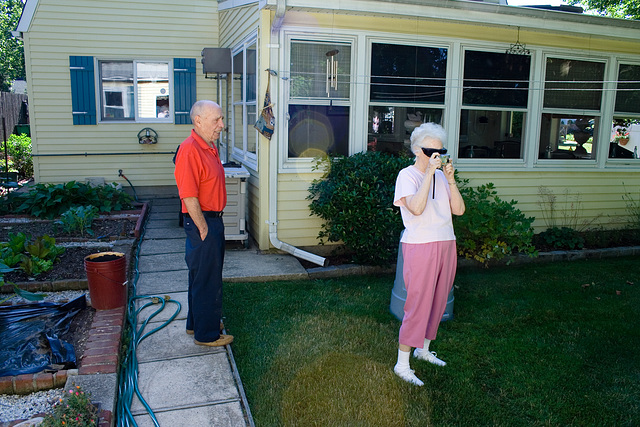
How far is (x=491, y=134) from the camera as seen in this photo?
657 centimetres

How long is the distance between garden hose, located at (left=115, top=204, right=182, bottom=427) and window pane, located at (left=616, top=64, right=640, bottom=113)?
6.59m

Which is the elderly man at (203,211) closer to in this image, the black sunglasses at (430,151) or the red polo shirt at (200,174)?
the red polo shirt at (200,174)

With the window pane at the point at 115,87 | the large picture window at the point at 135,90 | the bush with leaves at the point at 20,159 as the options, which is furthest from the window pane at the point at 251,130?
the bush with leaves at the point at 20,159

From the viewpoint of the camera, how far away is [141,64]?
28.8 ft

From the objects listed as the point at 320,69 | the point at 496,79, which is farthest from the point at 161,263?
the point at 496,79

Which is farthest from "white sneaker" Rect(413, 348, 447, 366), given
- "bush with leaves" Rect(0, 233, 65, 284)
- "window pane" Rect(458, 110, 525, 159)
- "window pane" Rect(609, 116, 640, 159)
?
"window pane" Rect(609, 116, 640, 159)

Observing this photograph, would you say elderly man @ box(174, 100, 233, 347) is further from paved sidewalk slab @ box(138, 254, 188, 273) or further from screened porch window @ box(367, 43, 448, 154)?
screened porch window @ box(367, 43, 448, 154)

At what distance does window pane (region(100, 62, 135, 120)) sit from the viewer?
8766mm

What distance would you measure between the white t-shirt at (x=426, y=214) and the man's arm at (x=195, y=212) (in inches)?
48.5

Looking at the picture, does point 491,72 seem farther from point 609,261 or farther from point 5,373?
point 5,373

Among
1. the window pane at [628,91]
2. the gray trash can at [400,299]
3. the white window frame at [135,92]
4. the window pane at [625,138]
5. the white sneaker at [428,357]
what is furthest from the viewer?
the white window frame at [135,92]

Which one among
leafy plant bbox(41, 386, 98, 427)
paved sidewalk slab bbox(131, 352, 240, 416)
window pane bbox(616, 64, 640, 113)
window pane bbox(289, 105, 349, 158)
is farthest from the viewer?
window pane bbox(616, 64, 640, 113)

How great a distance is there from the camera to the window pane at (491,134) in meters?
6.43

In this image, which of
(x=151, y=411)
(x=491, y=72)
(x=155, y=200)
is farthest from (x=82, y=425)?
(x=155, y=200)
